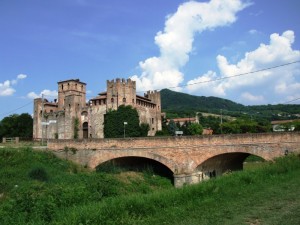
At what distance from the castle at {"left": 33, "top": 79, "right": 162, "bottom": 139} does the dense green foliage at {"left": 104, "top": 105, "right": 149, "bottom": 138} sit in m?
1.91

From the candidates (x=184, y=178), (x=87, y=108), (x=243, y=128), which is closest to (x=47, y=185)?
(x=184, y=178)

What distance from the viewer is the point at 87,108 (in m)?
58.4

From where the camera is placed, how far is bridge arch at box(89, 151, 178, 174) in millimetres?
27330

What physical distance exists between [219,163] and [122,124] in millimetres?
24875

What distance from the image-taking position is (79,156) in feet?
102

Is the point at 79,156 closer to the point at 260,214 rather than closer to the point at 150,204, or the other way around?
the point at 150,204

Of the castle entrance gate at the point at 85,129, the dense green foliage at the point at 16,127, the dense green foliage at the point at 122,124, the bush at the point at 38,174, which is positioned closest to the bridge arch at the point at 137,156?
the bush at the point at 38,174

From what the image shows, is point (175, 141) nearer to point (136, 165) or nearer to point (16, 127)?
point (136, 165)

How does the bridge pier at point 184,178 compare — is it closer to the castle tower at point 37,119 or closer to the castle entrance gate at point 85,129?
the castle entrance gate at point 85,129

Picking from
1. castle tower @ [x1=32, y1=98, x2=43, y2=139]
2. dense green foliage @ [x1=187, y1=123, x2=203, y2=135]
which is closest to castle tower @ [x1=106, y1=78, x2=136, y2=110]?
castle tower @ [x1=32, y1=98, x2=43, y2=139]

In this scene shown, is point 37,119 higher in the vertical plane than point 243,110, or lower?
lower

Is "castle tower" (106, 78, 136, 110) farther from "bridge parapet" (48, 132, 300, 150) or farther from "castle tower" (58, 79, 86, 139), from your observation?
"bridge parapet" (48, 132, 300, 150)

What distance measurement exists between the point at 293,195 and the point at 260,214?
7.56 feet

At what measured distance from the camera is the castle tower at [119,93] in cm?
5447
